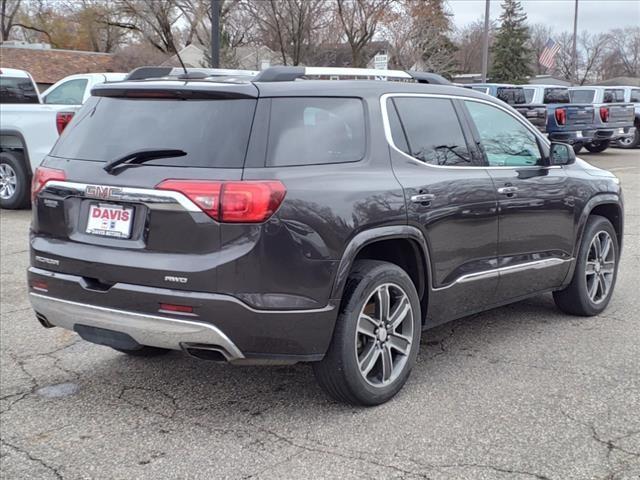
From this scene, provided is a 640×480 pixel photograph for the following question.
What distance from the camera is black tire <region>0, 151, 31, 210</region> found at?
37.4 feet

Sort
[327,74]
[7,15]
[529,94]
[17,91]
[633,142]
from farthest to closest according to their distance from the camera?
1. [7,15]
2. [633,142]
3. [529,94]
4. [17,91]
5. [327,74]

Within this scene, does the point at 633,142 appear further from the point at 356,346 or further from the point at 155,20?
the point at 155,20

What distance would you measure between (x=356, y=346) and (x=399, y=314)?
0.40 meters

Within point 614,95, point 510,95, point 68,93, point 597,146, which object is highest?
point 614,95

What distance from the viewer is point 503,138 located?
5336 millimetres

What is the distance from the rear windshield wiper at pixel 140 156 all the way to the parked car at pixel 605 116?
19.0m

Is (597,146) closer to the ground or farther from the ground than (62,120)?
closer to the ground

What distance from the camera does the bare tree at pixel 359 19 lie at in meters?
30.4

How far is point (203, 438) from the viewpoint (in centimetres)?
387

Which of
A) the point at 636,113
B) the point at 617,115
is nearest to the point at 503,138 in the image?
the point at 617,115

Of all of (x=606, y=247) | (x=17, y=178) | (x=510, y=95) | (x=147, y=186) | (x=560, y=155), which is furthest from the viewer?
(x=510, y=95)

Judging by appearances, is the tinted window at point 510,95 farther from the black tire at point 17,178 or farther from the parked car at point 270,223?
the parked car at point 270,223

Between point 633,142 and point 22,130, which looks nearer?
point 22,130

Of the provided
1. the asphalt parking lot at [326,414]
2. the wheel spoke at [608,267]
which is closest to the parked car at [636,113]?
the wheel spoke at [608,267]
